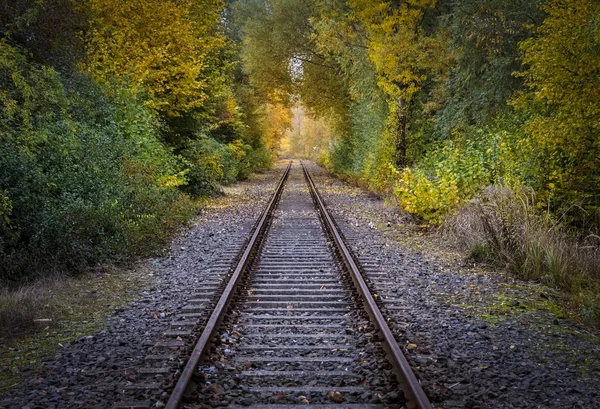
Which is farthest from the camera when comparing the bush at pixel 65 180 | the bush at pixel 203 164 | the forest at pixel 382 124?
the bush at pixel 203 164

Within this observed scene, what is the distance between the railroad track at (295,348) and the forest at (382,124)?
271 centimetres

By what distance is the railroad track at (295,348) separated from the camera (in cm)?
404

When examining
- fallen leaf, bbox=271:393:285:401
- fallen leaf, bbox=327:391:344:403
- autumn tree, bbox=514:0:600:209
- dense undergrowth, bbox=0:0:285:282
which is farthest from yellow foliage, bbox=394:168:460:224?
fallen leaf, bbox=271:393:285:401

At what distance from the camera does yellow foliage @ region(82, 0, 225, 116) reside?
12117mm

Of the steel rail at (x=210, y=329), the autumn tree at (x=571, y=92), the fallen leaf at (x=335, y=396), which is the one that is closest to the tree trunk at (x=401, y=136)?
the autumn tree at (x=571, y=92)

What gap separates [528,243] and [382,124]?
13.8 m

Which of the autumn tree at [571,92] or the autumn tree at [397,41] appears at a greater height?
the autumn tree at [397,41]

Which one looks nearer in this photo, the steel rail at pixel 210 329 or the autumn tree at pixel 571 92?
the steel rail at pixel 210 329

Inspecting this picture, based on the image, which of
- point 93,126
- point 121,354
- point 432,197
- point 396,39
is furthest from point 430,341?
point 396,39

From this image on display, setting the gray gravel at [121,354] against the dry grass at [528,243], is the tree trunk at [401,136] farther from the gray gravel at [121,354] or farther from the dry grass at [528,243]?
the gray gravel at [121,354]

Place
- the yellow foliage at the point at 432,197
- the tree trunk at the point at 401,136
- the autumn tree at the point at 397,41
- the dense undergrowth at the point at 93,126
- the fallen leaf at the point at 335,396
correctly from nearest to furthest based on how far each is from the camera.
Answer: the fallen leaf at the point at 335,396
the dense undergrowth at the point at 93,126
the yellow foliage at the point at 432,197
the autumn tree at the point at 397,41
the tree trunk at the point at 401,136

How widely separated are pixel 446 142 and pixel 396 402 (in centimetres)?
1253

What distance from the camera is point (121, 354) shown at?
495cm

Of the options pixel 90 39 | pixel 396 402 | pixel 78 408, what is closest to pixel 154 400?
pixel 78 408
